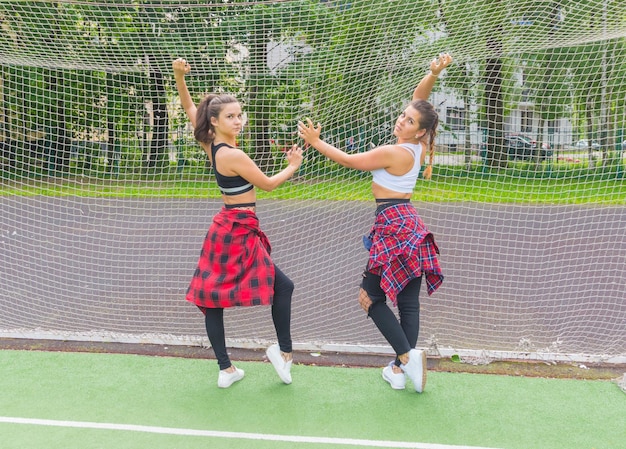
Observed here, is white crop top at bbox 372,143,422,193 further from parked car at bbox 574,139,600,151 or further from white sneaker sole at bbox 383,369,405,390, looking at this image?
parked car at bbox 574,139,600,151

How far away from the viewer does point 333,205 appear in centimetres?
648

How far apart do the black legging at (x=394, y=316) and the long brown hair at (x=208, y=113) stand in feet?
3.57

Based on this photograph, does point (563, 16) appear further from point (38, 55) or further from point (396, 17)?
point (38, 55)

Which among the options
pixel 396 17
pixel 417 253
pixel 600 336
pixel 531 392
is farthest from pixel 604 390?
pixel 396 17

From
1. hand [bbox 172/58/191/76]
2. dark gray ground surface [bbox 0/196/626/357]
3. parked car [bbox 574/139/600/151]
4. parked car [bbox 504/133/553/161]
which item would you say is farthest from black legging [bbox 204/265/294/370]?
parked car [bbox 574/139/600/151]

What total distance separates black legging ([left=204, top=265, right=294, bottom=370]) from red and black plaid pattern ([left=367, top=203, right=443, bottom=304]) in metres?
0.47

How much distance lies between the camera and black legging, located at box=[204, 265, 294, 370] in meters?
2.91

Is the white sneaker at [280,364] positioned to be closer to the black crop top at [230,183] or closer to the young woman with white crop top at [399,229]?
the young woman with white crop top at [399,229]

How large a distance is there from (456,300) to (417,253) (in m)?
2.22

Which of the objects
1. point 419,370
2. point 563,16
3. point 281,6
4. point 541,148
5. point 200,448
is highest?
point 281,6

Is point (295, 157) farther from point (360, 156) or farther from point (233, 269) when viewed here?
point (233, 269)

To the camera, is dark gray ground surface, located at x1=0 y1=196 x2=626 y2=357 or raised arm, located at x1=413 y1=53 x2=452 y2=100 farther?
dark gray ground surface, located at x1=0 y1=196 x2=626 y2=357

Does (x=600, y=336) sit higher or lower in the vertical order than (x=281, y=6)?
lower

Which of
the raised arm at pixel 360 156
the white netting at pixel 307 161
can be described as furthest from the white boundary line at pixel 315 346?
the raised arm at pixel 360 156
